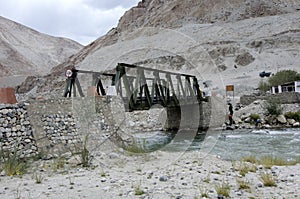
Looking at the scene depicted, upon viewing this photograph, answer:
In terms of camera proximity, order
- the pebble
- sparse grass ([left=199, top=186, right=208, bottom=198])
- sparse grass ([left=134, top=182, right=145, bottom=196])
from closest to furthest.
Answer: sparse grass ([left=199, top=186, right=208, bottom=198]) < sparse grass ([left=134, top=182, right=145, bottom=196]) < the pebble

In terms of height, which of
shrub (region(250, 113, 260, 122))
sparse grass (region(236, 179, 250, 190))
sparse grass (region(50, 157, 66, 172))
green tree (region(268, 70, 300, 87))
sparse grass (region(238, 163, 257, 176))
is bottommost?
sparse grass (region(238, 163, 257, 176))

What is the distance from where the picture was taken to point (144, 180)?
744 cm

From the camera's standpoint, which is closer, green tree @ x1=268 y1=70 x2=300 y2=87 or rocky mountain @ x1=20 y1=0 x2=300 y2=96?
green tree @ x1=268 y1=70 x2=300 y2=87

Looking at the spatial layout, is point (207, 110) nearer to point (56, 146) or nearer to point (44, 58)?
point (56, 146)

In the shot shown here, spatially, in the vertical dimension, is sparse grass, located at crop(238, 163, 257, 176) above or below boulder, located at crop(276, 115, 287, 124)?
below

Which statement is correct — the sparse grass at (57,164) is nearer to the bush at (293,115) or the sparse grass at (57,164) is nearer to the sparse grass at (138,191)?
the sparse grass at (138,191)

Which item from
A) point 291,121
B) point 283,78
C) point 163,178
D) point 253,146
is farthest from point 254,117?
point 283,78

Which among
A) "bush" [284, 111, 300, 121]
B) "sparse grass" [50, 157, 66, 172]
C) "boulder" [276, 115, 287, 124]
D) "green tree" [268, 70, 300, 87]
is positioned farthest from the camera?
"green tree" [268, 70, 300, 87]

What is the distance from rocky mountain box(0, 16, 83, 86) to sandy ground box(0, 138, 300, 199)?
7762cm

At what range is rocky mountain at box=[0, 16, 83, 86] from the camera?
3565 inches

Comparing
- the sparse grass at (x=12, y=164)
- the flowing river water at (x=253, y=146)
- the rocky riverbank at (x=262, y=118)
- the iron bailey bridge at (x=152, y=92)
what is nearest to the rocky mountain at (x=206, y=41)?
the rocky riverbank at (x=262, y=118)

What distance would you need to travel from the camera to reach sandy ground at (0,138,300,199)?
6285 millimetres

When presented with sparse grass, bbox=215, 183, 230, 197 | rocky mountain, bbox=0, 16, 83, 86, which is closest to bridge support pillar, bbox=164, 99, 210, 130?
sparse grass, bbox=215, 183, 230, 197

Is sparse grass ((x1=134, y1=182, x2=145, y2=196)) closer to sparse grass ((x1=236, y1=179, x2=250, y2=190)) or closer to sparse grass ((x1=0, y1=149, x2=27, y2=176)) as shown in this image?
sparse grass ((x1=236, y1=179, x2=250, y2=190))
